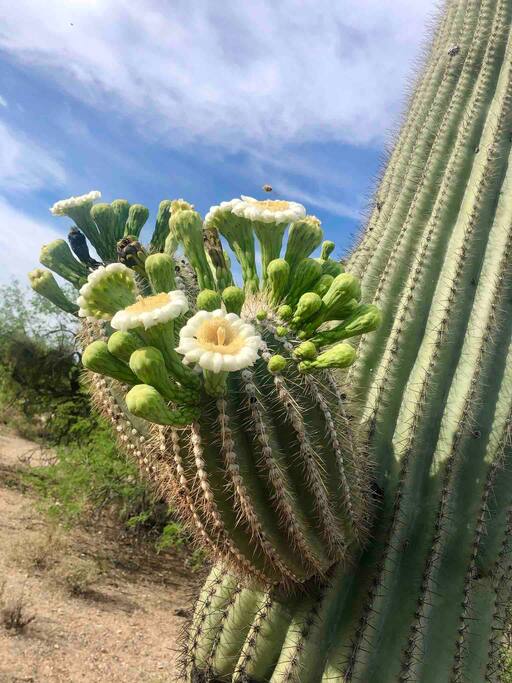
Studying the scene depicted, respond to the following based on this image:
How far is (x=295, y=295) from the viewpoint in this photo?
6.26ft

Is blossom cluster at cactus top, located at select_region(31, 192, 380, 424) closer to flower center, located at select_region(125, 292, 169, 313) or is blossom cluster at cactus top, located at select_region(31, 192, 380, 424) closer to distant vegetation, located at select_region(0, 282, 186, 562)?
flower center, located at select_region(125, 292, 169, 313)

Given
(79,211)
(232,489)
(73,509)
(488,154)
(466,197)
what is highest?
(488,154)

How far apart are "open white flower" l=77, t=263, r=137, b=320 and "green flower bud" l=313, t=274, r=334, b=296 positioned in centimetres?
59

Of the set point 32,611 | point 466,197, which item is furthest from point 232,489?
point 32,611

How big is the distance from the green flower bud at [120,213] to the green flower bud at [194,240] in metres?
0.45

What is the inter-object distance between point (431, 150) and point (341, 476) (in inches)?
70.0

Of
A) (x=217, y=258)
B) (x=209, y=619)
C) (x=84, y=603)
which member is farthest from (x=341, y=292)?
(x=84, y=603)

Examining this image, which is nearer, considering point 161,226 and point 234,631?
point 234,631

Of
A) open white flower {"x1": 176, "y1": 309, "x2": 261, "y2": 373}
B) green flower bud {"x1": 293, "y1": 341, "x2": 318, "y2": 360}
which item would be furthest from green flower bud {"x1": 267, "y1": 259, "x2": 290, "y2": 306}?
open white flower {"x1": 176, "y1": 309, "x2": 261, "y2": 373}

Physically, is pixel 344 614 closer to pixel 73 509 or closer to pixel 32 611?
pixel 32 611

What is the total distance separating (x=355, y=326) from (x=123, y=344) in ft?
2.33

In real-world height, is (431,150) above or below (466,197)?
above

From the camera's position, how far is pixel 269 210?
77.9 inches

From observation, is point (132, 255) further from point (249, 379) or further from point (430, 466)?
point (430, 466)
